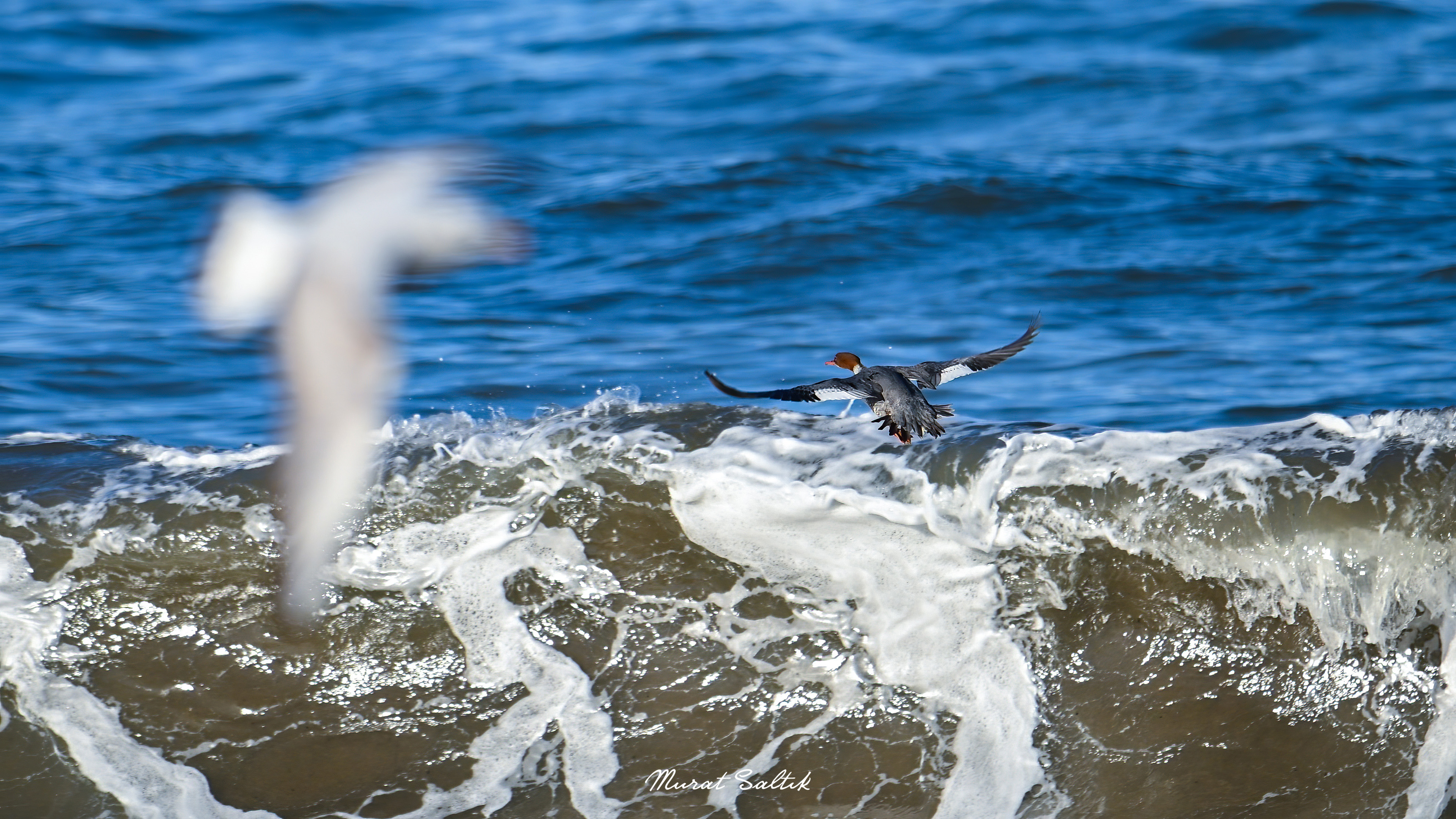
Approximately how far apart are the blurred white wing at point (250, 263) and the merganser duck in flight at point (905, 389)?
1123 millimetres

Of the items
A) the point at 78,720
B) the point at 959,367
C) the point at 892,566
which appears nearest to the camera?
the point at 78,720

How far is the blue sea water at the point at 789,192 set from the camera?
5965 millimetres

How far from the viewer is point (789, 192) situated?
29.6 ft

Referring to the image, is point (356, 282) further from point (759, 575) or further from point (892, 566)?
point (892, 566)

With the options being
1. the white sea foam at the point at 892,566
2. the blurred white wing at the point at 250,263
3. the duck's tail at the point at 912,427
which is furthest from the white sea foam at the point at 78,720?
the duck's tail at the point at 912,427

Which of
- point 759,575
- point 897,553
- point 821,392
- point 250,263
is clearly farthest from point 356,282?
point 897,553

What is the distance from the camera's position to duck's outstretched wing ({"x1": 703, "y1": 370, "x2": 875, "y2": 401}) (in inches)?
129

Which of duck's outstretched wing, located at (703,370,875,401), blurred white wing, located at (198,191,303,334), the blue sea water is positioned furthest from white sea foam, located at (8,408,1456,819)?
the blue sea water

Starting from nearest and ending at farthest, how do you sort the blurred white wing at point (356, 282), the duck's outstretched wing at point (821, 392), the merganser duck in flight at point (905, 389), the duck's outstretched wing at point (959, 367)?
the blurred white wing at point (356, 282) < the duck's outstretched wing at point (821, 392) < the merganser duck in flight at point (905, 389) < the duck's outstretched wing at point (959, 367)

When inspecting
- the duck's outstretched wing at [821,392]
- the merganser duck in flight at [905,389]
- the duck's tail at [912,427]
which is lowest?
the duck's tail at [912,427]

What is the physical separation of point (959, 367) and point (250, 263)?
2.00m

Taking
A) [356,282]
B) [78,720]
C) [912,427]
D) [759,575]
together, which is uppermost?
[356,282]

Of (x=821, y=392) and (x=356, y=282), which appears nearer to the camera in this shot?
(x=356, y=282)

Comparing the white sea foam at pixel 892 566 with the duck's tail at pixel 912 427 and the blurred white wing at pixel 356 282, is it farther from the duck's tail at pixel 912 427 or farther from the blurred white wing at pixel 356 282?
the blurred white wing at pixel 356 282
